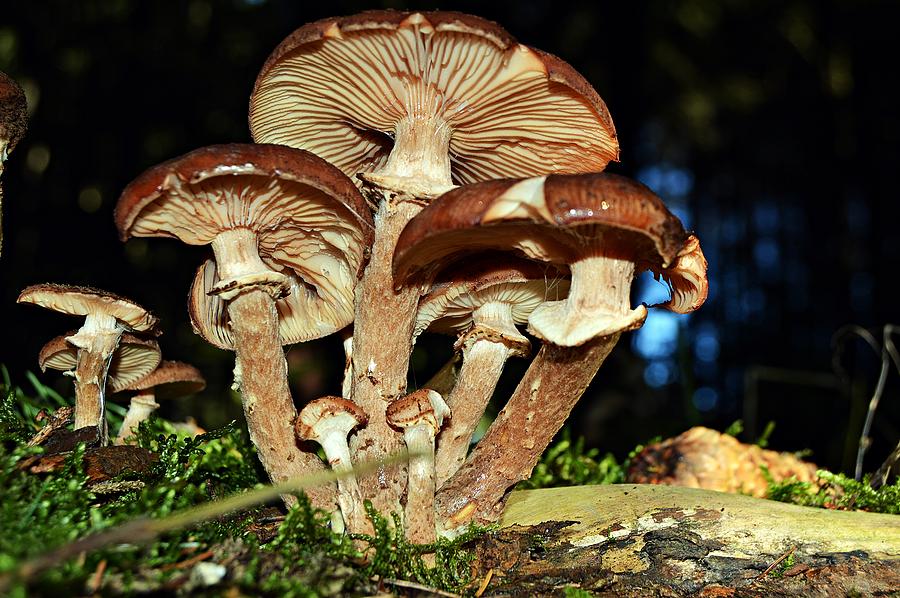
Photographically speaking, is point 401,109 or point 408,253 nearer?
point 408,253

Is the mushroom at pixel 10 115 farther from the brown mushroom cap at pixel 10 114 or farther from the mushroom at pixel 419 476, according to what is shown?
the mushroom at pixel 419 476

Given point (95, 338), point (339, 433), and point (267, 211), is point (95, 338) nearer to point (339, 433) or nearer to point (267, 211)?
point (267, 211)

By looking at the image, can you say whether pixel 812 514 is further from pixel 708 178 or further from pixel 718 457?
pixel 708 178

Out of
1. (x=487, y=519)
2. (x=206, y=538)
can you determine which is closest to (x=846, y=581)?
(x=487, y=519)

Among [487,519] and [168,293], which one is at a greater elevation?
[168,293]

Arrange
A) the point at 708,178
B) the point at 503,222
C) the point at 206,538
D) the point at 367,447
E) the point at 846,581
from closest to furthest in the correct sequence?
the point at 206,538 < the point at 503,222 < the point at 846,581 < the point at 367,447 < the point at 708,178

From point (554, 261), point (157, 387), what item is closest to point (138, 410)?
point (157, 387)

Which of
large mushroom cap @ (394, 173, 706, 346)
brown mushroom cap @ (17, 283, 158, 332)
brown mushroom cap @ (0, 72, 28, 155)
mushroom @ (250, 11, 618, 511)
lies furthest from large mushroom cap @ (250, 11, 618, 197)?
brown mushroom cap @ (17, 283, 158, 332)
